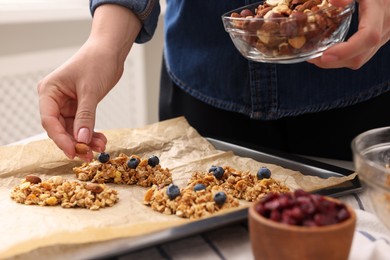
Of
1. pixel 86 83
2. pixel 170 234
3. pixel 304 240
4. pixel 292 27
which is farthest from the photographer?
pixel 86 83

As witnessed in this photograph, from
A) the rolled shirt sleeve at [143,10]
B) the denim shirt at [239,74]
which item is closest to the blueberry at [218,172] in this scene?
the denim shirt at [239,74]

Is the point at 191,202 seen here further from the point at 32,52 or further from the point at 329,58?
the point at 32,52

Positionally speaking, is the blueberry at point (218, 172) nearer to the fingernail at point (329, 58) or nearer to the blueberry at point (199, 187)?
the blueberry at point (199, 187)

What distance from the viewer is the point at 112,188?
1.04m

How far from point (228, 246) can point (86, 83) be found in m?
0.43

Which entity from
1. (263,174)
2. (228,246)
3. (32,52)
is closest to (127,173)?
(263,174)

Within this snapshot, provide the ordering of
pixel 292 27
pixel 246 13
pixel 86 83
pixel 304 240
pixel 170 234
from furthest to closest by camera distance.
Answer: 1. pixel 86 83
2. pixel 246 13
3. pixel 292 27
4. pixel 170 234
5. pixel 304 240

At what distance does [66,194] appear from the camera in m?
0.96

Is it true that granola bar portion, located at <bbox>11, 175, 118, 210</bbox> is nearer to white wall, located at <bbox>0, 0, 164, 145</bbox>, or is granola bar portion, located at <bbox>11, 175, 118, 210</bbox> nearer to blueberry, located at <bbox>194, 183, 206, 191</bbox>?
blueberry, located at <bbox>194, 183, 206, 191</bbox>

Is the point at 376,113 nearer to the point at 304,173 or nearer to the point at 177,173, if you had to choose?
the point at 304,173

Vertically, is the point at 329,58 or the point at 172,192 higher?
the point at 329,58

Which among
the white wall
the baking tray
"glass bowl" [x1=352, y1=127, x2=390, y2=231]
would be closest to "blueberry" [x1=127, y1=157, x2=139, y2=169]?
the baking tray

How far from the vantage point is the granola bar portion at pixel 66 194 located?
0.94 m

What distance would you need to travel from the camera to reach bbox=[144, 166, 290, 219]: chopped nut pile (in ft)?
2.88
